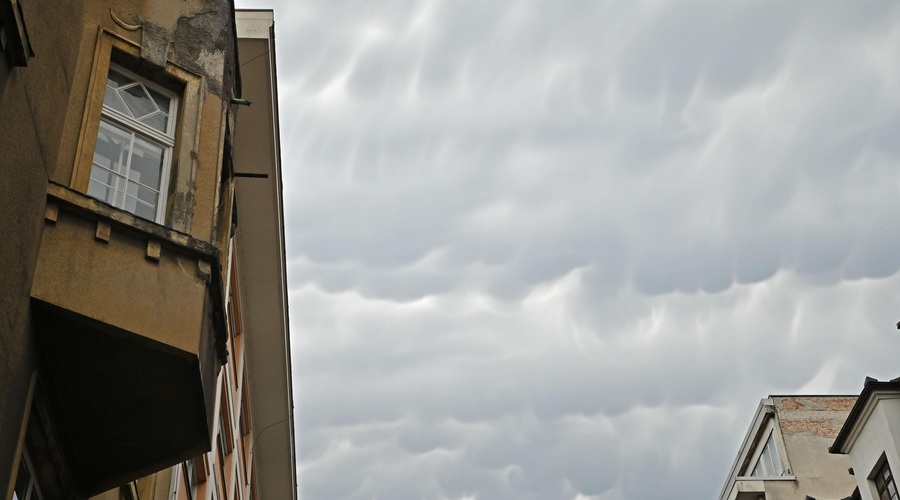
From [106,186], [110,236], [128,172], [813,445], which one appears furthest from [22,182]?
[813,445]

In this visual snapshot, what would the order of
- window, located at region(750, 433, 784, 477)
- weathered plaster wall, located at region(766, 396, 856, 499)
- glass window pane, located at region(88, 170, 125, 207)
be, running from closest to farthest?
glass window pane, located at region(88, 170, 125, 207), weathered plaster wall, located at region(766, 396, 856, 499), window, located at region(750, 433, 784, 477)

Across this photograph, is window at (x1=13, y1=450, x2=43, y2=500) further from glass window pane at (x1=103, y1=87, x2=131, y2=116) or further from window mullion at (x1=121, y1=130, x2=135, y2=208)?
glass window pane at (x1=103, y1=87, x2=131, y2=116)

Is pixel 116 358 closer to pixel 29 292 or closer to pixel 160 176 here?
pixel 29 292

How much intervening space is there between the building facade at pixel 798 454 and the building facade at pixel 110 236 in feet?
84.4

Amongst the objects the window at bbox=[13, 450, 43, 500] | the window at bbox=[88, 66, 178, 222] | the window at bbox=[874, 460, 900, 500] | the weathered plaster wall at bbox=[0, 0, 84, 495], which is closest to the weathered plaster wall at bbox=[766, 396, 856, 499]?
the window at bbox=[874, 460, 900, 500]

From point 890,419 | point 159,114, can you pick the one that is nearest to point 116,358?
point 159,114

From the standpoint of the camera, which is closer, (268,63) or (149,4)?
(149,4)

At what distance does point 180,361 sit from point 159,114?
Result: 9.38 feet

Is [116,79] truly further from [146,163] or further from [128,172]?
[128,172]

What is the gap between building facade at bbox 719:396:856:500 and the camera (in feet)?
107

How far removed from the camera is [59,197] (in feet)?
25.2

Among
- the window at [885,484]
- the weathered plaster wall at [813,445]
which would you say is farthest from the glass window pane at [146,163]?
the weathered plaster wall at [813,445]

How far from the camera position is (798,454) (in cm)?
3316

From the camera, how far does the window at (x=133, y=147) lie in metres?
9.03
